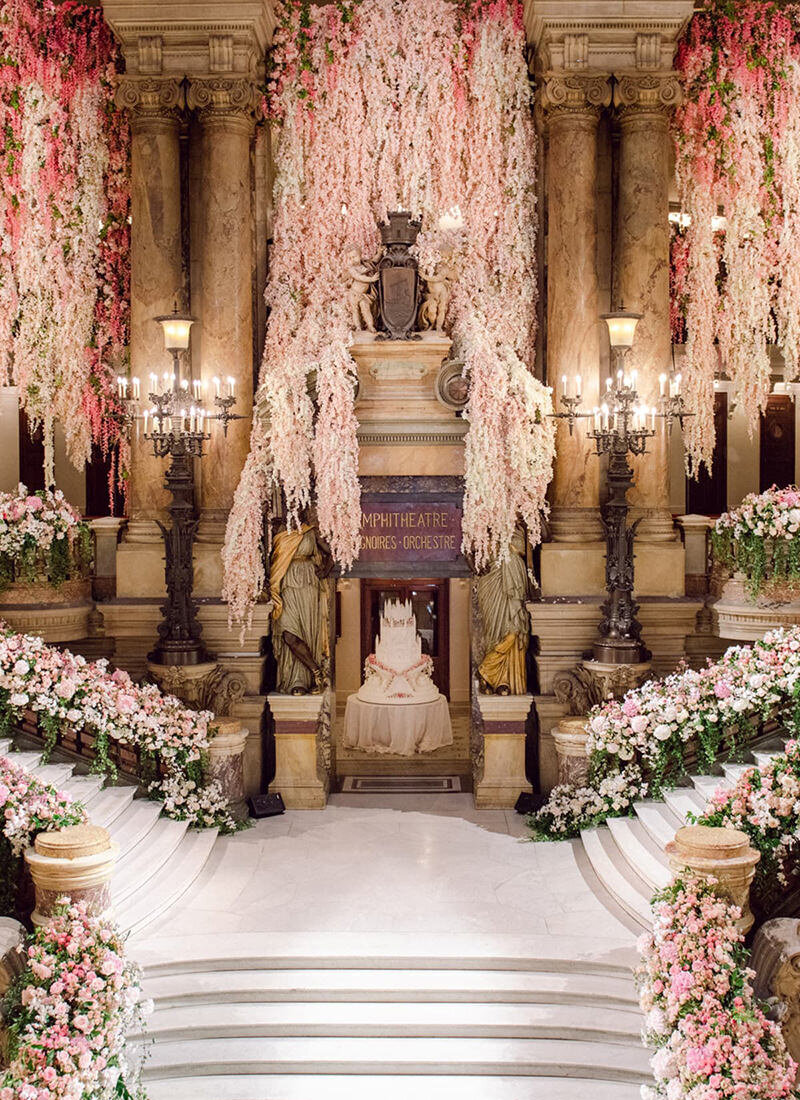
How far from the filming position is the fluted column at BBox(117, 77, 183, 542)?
1120cm

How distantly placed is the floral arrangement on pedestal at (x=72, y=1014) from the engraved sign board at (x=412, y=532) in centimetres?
551

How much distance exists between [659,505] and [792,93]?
4815 mm

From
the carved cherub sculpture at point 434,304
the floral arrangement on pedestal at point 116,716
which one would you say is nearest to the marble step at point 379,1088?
the floral arrangement on pedestal at point 116,716

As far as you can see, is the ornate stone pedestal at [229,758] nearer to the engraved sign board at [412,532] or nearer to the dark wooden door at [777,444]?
the engraved sign board at [412,532]

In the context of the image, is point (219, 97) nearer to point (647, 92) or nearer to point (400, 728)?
point (647, 92)

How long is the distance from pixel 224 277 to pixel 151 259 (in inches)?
30.2

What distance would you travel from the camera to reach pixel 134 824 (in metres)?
8.89

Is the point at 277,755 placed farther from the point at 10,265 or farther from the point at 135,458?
the point at 10,265

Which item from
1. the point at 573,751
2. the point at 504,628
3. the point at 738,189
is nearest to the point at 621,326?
the point at 504,628

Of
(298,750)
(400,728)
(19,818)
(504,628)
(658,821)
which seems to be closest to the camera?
(19,818)

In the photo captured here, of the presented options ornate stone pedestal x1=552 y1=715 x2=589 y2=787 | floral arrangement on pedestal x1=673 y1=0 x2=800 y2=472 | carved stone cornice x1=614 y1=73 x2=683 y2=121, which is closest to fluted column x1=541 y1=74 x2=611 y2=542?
carved stone cornice x1=614 y1=73 x2=683 y2=121

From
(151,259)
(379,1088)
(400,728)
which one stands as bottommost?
(379,1088)

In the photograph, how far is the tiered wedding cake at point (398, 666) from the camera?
13.6 m

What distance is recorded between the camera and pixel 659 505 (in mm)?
11320
